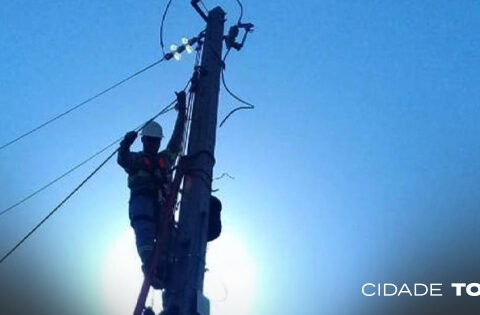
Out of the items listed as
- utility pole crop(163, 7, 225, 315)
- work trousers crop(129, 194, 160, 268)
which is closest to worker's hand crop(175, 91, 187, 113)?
utility pole crop(163, 7, 225, 315)

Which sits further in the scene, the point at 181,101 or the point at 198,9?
the point at 198,9

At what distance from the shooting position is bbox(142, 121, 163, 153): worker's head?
5.80 meters

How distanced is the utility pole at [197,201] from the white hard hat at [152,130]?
66 cm

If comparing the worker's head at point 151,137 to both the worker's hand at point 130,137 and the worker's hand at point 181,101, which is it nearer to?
the worker's hand at point 181,101

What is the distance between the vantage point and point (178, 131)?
19.1 feet

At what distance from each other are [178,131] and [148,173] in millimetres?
756

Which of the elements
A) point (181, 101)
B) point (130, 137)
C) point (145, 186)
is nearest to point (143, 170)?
point (145, 186)

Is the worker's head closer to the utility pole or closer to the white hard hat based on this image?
the white hard hat

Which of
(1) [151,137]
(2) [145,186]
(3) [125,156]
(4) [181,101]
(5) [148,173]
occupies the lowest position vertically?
(2) [145,186]

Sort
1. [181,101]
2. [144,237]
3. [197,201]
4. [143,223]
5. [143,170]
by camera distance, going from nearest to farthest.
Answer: [197,201] → [144,237] → [143,223] → [143,170] → [181,101]

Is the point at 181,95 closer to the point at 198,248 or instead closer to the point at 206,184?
the point at 206,184

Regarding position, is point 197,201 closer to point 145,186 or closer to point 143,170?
point 145,186

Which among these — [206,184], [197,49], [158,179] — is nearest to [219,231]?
→ [206,184]

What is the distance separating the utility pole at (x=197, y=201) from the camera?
403 centimetres
